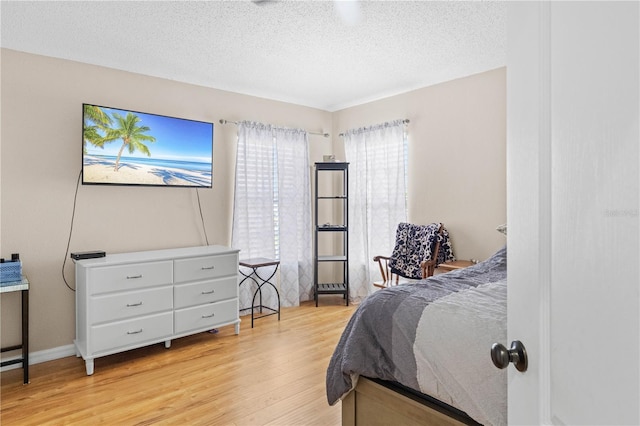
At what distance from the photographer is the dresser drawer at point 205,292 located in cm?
345

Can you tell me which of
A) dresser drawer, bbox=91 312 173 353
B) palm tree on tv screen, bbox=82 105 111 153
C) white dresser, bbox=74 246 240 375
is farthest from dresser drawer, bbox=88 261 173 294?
palm tree on tv screen, bbox=82 105 111 153

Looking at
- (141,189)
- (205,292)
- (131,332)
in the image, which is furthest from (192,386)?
(141,189)

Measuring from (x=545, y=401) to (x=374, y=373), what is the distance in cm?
116

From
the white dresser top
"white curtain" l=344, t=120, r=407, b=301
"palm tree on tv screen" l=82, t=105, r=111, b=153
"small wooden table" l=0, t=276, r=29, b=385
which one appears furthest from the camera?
"white curtain" l=344, t=120, r=407, b=301

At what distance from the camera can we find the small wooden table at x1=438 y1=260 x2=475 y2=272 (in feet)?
11.8

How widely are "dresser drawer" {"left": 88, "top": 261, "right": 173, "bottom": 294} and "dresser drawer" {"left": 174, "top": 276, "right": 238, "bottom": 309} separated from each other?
0.17 m

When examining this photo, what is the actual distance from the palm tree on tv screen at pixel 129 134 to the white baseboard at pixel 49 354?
Result: 158 cm

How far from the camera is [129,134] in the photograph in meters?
3.50

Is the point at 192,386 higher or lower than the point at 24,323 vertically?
lower

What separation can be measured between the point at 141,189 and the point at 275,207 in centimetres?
153

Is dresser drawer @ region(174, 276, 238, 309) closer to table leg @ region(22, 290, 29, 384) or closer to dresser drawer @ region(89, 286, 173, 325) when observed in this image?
dresser drawer @ region(89, 286, 173, 325)

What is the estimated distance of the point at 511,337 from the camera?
0.90m

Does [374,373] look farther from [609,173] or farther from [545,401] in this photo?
[609,173]

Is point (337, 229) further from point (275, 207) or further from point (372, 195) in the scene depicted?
point (275, 207)
